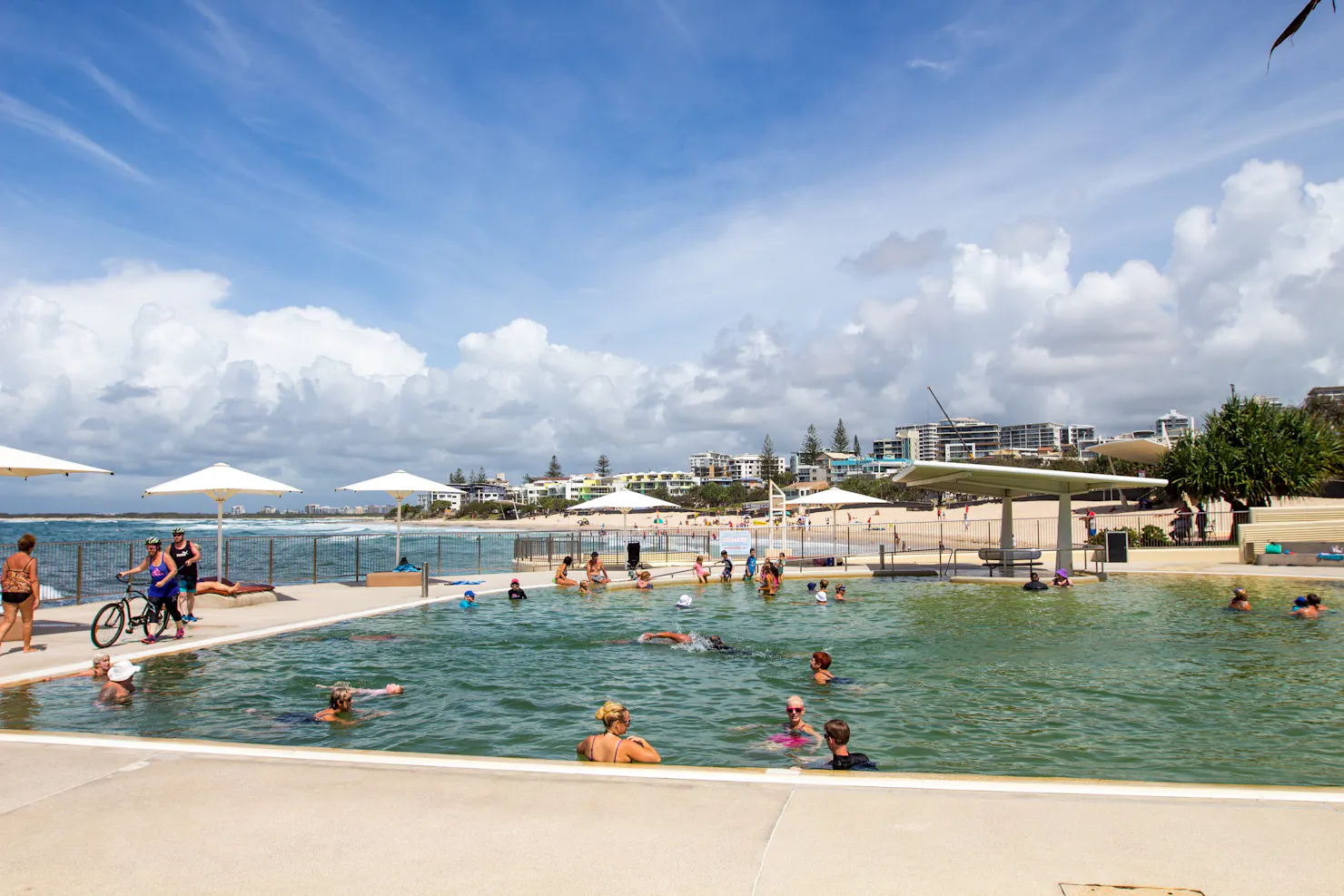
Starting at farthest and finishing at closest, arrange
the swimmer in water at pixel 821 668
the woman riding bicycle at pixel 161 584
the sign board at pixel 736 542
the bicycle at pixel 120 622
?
1. the sign board at pixel 736 542
2. the woman riding bicycle at pixel 161 584
3. the bicycle at pixel 120 622
4. the swimmer in water at pixel 821 668

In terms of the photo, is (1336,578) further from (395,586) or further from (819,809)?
(395,586)

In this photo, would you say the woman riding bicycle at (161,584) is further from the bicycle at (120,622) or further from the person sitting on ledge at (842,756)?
the person sitting on ledge at (842,756)

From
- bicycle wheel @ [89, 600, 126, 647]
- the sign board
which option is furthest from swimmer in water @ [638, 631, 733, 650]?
the sign board

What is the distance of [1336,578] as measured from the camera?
21.4m

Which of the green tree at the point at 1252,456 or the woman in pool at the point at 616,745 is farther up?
the green tree at the point at 1252,456

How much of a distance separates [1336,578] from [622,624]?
1922 cm

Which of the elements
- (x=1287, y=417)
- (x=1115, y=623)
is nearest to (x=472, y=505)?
(x=1287, y=417)

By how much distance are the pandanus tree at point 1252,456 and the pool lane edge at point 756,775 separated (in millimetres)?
37380

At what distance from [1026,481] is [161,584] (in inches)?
939

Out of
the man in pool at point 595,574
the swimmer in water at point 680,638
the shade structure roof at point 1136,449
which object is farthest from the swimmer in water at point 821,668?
the shade structure roof at point 1136,449

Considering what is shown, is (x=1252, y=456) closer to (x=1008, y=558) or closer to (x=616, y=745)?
(x=1008, y=558)

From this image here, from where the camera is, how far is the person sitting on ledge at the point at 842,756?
725cm

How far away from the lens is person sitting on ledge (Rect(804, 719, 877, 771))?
7.25 m

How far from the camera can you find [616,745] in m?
7.51
